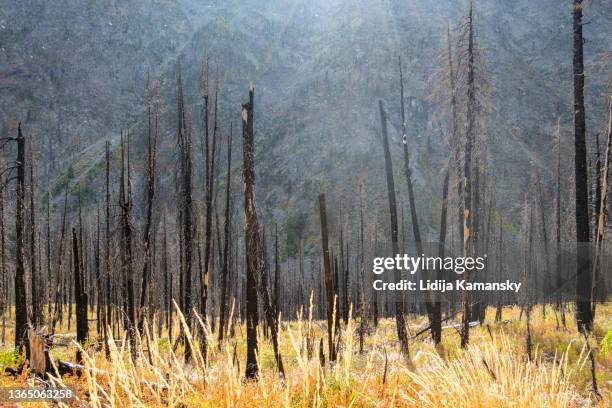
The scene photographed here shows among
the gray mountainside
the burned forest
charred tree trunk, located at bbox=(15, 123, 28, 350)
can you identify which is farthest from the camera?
the gray mountainside

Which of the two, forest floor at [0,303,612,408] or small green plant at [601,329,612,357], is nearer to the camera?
forest floor at [0,303,612,408]

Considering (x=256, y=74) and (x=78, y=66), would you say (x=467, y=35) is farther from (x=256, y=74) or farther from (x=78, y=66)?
(x=78, y=66)

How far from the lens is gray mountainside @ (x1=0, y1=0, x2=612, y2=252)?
94.1 metres

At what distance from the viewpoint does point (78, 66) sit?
149 metres

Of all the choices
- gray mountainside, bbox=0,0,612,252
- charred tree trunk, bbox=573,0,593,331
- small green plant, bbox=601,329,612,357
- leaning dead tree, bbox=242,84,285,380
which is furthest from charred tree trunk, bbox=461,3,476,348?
gray mountainside, bbox=0,0,612,252

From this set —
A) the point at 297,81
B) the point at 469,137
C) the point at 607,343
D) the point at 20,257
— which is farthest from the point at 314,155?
the point at 607,343

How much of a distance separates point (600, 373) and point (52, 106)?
160818 millimetres

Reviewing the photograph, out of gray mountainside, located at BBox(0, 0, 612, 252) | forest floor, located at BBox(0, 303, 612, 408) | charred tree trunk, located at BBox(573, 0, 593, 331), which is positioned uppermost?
gray mountainside, located at BBox(0, 0, 612, 252)

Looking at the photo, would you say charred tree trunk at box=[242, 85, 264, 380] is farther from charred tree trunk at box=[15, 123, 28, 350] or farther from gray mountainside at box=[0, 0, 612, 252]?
gray mountainside at box=[0, 0, 612, 252]

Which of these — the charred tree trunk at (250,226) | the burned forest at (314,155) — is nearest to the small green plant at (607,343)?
the burned forest at (314,155)

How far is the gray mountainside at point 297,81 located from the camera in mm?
94125

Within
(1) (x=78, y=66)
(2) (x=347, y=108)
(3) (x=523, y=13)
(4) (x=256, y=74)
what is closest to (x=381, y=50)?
(2) (x=347, y=108)

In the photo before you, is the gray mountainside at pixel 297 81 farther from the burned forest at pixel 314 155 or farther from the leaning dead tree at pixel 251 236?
the leaning dead tree at pixel 251 236

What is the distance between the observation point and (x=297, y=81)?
424ft
